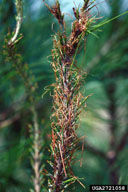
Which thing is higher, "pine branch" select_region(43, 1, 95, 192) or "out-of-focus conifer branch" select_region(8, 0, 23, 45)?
"out-of-focus conifer branch" select_region(8, 0, 23, 45)

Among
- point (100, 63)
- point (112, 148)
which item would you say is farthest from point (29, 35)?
point (112, 148)

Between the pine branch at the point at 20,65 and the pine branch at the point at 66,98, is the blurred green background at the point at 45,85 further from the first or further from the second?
the pine branch at the point at 66,98

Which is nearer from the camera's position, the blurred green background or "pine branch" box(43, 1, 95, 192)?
"pine branch" box(43, 1, 95, 192)

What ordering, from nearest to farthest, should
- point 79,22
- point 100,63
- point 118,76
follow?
point 79,22
point 100,63
point 118,76

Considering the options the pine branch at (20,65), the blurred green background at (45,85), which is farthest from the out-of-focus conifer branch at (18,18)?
the blurred green background at (45,85)

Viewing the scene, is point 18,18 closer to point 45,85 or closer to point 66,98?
point 66,98

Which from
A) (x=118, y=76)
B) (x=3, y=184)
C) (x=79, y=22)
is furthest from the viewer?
(x=118, y=76)

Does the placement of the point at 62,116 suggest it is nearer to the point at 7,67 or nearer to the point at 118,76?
the point at 7,67

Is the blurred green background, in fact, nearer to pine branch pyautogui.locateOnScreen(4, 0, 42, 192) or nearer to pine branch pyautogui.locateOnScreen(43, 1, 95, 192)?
pine branch pyautogui.locateOnScreen(4, 0, 42, 192)

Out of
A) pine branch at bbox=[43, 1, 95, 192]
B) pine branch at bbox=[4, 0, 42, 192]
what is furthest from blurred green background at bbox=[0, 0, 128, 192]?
pine branch at bbox=[43, 1, 95, 192]
